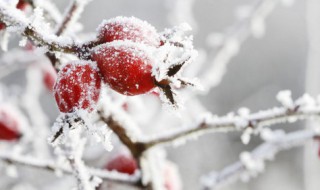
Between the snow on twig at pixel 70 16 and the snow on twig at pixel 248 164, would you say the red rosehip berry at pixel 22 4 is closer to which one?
the snow on twig at pixel 70 16

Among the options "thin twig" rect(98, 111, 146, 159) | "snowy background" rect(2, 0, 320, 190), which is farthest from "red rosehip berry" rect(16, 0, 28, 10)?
"snowy background" rect(2, 0, 320, 190)

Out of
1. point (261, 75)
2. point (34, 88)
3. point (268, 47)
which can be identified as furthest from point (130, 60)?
point (268, 47)

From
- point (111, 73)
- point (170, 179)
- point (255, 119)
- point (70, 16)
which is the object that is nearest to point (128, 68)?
point (111, 73)

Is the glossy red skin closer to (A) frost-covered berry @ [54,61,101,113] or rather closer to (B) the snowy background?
(A) frost-covered berry @ [54,61,101,113]

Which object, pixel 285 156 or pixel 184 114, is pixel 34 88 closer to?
pixel 184 114

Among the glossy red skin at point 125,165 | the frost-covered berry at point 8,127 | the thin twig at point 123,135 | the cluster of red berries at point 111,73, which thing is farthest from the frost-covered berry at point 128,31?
the frost-covered berry at point 8,127

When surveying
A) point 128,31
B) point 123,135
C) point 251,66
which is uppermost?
point 251,66

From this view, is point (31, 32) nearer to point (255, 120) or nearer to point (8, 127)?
point (255, 120)
